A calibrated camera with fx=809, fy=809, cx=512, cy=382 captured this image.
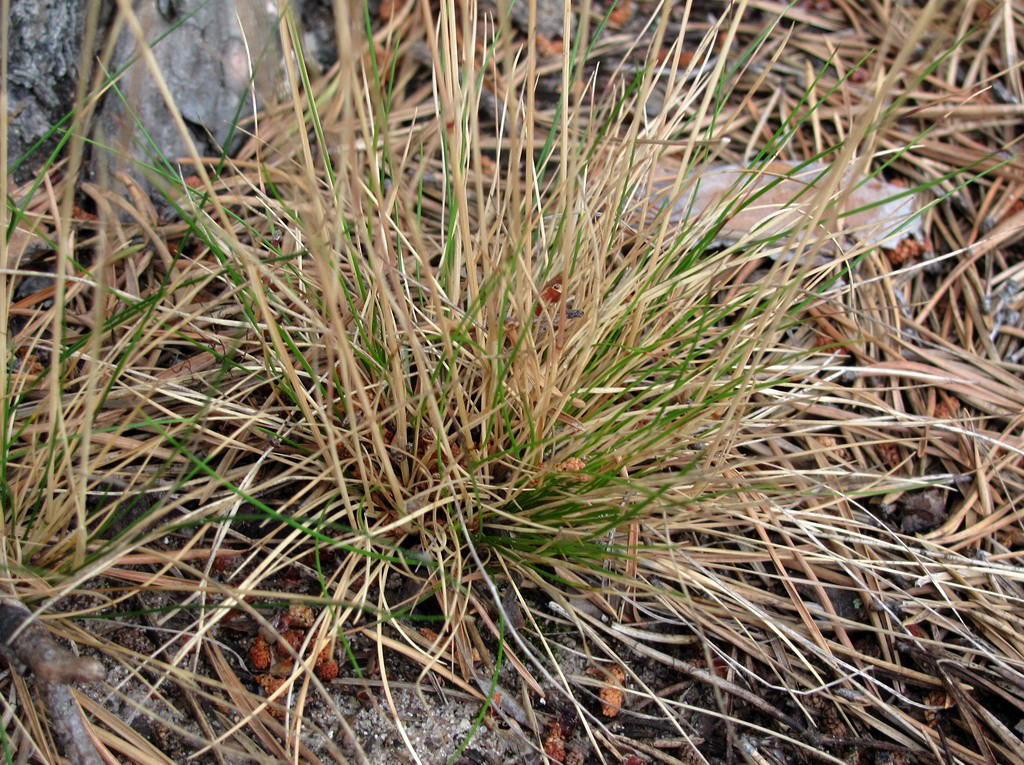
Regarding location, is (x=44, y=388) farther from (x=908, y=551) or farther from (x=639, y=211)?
(x=908, y=551)

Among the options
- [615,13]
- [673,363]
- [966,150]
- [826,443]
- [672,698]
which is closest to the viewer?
[672,698]

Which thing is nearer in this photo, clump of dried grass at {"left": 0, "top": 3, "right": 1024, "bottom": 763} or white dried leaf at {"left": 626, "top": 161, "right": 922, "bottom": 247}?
clump of dried grass at {"left": 0, "top": 3, "right": 1024, "bottom": 763}

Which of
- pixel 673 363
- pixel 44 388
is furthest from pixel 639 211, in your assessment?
pixel 44 388

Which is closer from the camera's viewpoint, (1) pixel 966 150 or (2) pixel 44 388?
(2) pixel 44 388

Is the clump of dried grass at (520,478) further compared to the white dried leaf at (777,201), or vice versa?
the white dried leaf at (777,201)

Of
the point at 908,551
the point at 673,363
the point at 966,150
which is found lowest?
the point at 908,551

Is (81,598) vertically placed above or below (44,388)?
below

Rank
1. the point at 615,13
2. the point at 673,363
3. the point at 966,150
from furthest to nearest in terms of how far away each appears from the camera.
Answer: the point at 615,13 < the point at 966,150 < the point at 673,363

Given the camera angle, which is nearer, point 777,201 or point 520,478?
point 520,478
